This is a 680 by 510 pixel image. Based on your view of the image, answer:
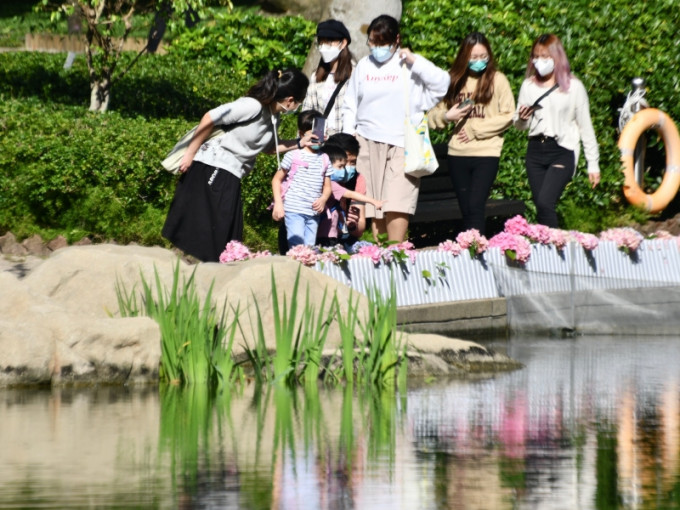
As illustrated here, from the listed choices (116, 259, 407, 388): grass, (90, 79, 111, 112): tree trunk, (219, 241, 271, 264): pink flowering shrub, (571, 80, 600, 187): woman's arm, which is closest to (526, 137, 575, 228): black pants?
(571, 80, 600, 187): woman's arm

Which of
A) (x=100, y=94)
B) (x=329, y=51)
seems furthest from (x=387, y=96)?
(x=100, y=94)

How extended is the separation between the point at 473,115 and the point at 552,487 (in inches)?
253

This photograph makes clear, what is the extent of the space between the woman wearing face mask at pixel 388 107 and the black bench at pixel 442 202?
2.20m

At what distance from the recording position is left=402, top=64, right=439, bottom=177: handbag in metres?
11.3

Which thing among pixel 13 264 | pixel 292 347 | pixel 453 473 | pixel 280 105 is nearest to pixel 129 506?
pixel 453 473

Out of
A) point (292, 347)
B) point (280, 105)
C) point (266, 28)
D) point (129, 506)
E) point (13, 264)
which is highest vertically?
point (266, 28)

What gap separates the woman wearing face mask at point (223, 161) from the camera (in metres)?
10.7

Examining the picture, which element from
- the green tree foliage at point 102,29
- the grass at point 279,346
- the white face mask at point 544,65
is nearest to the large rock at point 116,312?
the grass at point 279,346

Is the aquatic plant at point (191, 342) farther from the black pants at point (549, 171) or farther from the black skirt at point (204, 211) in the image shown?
the black pants at point (549, 171)

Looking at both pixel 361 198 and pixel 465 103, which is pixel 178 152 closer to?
pixel 361 198

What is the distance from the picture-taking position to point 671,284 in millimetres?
11875

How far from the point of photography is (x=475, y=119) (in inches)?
468

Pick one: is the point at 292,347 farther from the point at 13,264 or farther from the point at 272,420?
the point at 13,264

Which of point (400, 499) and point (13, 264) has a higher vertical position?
point (13, 264)
